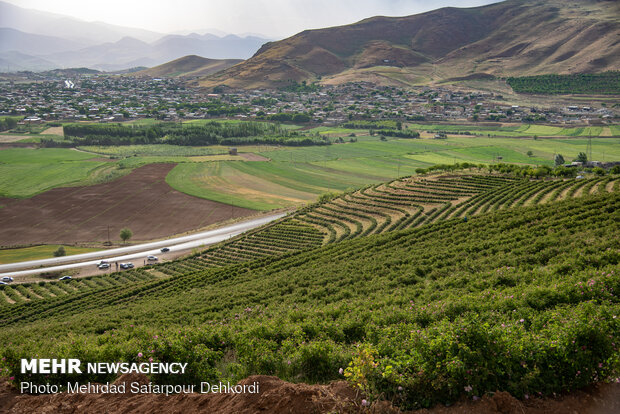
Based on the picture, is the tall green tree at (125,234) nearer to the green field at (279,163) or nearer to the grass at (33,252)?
the grass at (33,252)

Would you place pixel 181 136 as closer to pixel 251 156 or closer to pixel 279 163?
pixel 251 156

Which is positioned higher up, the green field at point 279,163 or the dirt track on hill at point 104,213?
the green field at point 279,163

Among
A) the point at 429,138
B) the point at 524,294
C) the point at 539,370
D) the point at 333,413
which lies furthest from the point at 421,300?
the point at 429,138

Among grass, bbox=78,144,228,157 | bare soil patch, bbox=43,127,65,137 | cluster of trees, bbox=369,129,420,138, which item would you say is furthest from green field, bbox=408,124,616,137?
bare soil patch, bbox=43,127,65,137

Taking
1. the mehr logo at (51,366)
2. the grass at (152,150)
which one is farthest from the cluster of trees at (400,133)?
the mehr logo at (51,366)

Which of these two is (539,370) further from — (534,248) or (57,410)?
(534,248)
